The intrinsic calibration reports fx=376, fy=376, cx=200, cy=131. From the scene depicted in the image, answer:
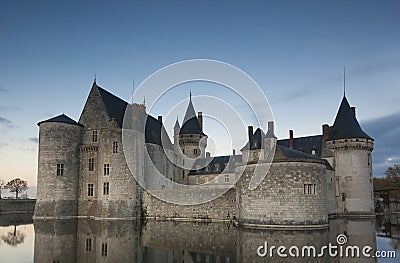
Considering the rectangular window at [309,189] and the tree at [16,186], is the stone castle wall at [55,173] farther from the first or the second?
the tree at [16,186]

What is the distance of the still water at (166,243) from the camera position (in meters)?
12.8

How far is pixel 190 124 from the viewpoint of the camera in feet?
136

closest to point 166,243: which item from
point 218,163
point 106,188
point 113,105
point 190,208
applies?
point 190,208

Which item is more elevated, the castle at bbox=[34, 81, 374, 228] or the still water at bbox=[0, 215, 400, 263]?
the castle at bbox=[34, 81, 374, 228]

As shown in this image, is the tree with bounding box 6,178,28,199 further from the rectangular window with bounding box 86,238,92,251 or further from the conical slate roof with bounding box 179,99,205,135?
the rectangular window with bounding box 86,238,92,251

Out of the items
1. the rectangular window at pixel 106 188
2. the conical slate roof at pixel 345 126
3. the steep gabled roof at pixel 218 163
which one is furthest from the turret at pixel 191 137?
the conical slate roof at pixel 345 126

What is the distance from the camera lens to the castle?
21.4m

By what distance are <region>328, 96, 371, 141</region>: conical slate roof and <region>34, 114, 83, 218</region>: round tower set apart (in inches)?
840

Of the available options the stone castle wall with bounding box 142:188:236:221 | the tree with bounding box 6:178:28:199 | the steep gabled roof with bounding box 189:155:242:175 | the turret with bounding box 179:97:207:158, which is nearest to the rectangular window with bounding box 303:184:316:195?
the stone castle wall with bounding box 142:188:236:221

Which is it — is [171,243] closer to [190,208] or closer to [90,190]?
[190,208]

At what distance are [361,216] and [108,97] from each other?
23055 mm

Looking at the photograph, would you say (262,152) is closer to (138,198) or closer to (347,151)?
(347,151)

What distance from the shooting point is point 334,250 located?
44.9ft

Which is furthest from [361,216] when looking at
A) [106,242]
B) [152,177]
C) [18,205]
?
[18,205]
